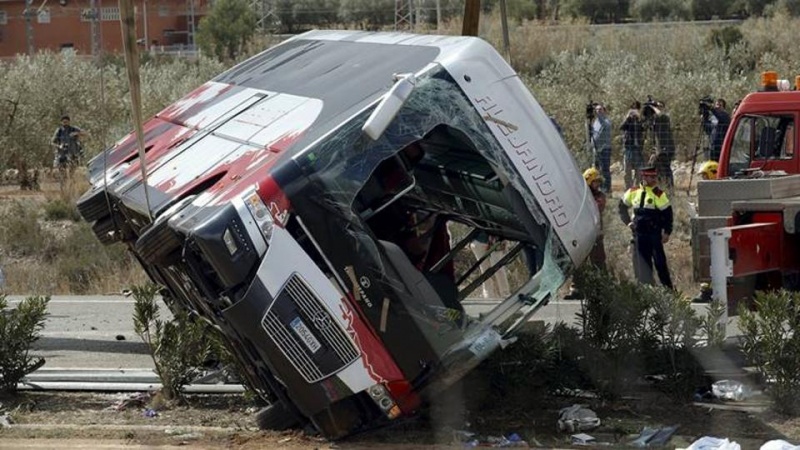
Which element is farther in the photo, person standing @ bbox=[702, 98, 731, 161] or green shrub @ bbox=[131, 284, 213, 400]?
person standing @ bbox=[702, 98, 731, 161]

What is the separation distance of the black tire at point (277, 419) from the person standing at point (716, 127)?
11755mm

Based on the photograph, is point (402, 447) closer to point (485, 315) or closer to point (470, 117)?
point (485, 315)

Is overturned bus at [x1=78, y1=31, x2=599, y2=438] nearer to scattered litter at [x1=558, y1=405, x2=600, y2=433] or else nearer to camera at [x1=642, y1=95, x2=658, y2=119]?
scattered litter at [x1=558, y1=405, x2=600, y2=433]

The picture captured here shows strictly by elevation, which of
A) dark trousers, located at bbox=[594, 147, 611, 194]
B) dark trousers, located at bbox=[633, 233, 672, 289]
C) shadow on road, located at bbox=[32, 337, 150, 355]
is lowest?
dark trousers, located at bbox=[594, 147, 611, 194]

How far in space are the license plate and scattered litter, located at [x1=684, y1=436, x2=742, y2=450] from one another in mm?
2305

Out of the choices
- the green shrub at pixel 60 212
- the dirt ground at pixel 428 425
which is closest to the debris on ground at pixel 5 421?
the dirt ground at pixel 428 425

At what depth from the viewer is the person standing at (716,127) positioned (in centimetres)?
1988

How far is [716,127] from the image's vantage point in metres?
20.1

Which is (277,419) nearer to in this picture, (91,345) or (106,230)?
(106,230)

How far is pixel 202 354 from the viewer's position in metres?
10.1

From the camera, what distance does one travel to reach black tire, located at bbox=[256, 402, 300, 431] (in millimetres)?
9241

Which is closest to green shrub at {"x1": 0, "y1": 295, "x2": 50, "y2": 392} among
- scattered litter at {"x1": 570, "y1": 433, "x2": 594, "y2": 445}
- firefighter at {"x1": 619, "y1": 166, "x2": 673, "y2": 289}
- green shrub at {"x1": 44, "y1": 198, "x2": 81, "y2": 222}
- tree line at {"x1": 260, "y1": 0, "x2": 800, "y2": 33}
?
scattered litter at {"x1": 570, "y1": 433, "x2": 594, "y2": 445}

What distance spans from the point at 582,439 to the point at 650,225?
7.07 meters

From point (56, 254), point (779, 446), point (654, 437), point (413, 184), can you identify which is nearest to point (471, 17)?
point (413, 184)
